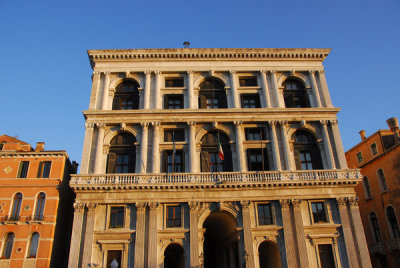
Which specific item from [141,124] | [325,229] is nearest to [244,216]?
[325,229]

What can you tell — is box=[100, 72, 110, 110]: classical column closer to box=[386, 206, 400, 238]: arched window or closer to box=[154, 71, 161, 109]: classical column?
box=[154, 71, 161, 109]: classical column

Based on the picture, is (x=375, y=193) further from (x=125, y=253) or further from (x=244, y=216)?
(x=125, y=253)

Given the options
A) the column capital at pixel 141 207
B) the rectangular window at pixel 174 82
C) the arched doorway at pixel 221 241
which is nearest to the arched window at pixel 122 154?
the column capital at pixel 141 207

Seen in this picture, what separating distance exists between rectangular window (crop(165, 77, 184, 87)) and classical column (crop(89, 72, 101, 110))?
24.7 ft

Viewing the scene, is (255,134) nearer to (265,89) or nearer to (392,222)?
(265,89)

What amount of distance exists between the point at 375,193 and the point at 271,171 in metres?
17.7

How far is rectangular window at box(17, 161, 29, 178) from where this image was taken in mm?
31891

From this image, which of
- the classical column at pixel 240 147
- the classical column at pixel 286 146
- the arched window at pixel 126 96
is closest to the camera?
the classical column at pixel 240 147

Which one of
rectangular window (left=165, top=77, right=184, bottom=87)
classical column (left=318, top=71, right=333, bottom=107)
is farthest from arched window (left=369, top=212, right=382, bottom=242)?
rectangular window (left=165, top=77, right=184, bottom=87)

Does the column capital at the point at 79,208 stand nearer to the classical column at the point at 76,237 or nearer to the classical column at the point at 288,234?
the classical column at the point at 76,237

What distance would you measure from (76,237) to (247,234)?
15.1 m

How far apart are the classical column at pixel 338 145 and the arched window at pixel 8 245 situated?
3167 cm

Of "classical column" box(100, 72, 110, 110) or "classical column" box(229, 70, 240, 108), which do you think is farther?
"classical column" box(229, 70, 240, 108)

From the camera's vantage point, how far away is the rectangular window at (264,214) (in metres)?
30.7
